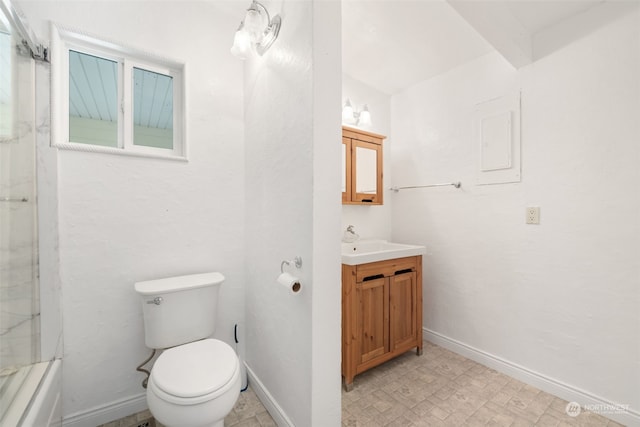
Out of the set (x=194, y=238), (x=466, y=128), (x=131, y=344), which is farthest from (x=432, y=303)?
(x=131, y=344)

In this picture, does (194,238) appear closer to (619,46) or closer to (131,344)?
(131,344)

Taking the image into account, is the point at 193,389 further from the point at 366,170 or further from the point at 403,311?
the point at 366,170

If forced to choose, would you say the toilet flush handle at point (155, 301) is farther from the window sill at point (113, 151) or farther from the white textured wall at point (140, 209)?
the window sill at point (113, 151)

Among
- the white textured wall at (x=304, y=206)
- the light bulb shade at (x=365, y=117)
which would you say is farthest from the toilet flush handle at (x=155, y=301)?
the light bulb shade at (x=365, y=117)

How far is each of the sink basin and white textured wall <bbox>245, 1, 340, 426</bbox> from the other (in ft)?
1.61

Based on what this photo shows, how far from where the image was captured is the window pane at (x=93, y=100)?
148 cm

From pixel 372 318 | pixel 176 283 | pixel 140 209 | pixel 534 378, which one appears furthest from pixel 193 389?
pixel 534 378

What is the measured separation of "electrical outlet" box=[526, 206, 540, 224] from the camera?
5.88 ft

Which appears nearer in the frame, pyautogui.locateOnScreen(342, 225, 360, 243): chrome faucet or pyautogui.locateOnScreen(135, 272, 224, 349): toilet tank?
pyautogui.locateOnScreen(135, 272, 224, 349): toilet tank

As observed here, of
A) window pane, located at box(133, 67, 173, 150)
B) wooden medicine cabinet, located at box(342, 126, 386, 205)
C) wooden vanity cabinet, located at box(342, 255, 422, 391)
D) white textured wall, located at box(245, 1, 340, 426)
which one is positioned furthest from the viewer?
wooden medicine cabinet, located at box(342, 126, 386, 205)

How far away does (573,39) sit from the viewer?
164 cm

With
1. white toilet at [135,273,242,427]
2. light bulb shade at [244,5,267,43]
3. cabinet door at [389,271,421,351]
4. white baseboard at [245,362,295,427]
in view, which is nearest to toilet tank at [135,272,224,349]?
white toilet at [135,273,242,427]

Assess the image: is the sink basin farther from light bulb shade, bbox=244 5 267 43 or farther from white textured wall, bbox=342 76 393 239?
light bulb shade, bbox=244 5 267 43

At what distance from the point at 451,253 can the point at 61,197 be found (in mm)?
2636
